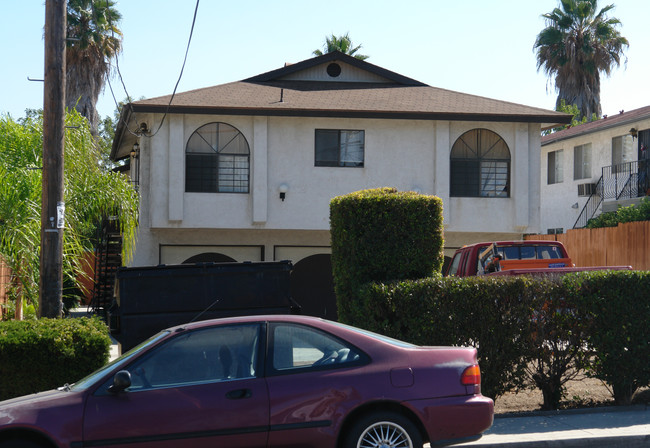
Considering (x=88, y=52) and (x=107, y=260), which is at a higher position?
(x=88, y=52)

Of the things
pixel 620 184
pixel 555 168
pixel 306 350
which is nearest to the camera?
pixel 306 350

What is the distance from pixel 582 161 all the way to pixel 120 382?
89.7 feet

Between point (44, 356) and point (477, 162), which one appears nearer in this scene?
point (44, 356)

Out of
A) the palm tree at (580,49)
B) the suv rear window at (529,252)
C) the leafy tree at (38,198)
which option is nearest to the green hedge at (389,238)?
the leafy tree at (38,198)

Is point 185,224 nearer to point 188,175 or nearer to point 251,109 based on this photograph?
point 188,175

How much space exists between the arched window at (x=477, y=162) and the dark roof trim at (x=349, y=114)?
2.30 feet

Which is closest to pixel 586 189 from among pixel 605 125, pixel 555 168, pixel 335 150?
pixel 605 125

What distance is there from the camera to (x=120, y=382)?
6051 mm

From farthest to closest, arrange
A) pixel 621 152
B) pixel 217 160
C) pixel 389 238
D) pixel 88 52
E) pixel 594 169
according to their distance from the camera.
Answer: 1. pixel 88 52
2. pixel 594 169
3. pixel 621 152
4. pixel 217 160
5. pixel 389 238

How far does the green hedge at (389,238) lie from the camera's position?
10.2 m

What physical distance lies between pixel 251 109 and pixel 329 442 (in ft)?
47.0

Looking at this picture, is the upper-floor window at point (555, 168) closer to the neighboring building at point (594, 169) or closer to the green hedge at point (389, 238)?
the neighboring building at point (594, 169)

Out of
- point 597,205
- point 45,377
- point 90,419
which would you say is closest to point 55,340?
point 45,377

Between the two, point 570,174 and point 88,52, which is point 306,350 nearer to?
point 570,174
